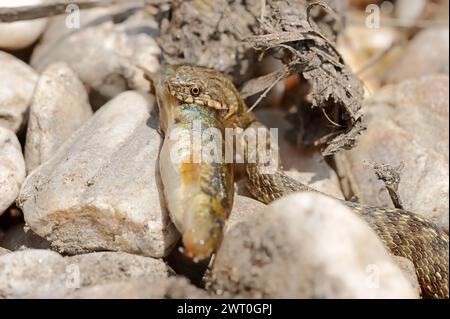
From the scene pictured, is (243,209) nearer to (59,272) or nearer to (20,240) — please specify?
(59,272)

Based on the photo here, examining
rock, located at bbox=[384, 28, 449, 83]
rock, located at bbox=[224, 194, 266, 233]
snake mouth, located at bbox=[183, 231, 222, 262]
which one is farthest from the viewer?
rock, located at bbox=[384, 28, 449, 83]

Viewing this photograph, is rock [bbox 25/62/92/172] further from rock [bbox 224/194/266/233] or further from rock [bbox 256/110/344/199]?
rock [bbox 256/110/344/199]

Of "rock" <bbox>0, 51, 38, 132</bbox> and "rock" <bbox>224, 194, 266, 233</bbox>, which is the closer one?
"rock" <bbox>224, 194, 266, 233</bbox>

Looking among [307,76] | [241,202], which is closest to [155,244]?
[241,202]

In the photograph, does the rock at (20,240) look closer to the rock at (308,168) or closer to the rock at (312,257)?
the rock at (312,257)

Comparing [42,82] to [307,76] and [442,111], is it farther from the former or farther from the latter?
[442,111]

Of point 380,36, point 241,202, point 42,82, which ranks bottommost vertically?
point 380,36

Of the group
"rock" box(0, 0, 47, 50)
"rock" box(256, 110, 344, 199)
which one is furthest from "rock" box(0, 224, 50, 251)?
"rock" box(256, 110, 344, 199)

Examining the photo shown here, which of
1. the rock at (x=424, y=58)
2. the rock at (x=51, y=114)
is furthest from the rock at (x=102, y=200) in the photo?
the rock at (x=424, y=58)
